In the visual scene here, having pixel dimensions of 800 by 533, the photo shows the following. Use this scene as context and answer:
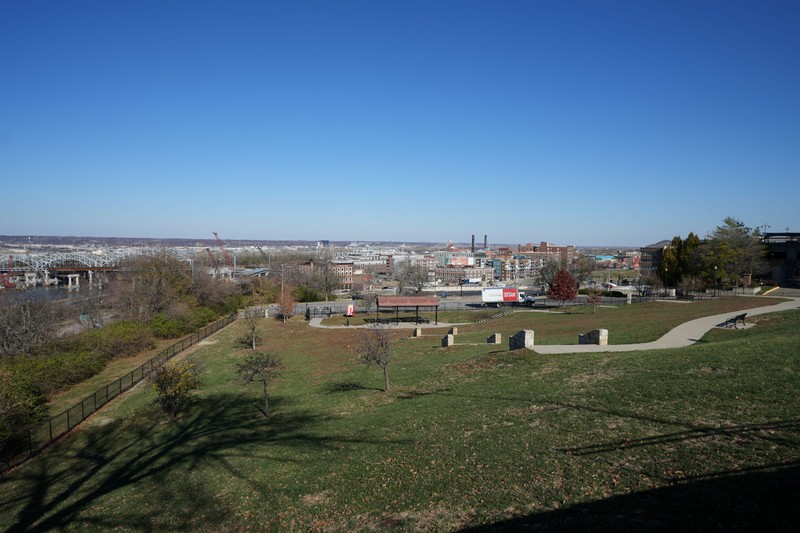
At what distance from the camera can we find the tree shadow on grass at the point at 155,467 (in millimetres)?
10914

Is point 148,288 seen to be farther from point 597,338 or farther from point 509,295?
point 597,338

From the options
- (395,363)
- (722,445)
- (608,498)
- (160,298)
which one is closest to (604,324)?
(395,363)

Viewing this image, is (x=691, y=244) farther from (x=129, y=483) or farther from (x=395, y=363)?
(x=129, y=483)

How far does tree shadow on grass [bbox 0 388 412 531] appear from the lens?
10914mm

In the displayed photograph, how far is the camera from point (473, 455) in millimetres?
11188

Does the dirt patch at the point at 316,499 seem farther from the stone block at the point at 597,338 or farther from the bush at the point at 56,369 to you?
the bush at the point at 56,369

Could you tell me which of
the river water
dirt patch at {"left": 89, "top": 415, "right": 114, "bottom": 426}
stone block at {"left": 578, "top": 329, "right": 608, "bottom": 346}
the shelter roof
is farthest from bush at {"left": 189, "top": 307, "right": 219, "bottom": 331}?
stone block at {"left": 578, "top": 329, "right": 608, "bottom": 346}

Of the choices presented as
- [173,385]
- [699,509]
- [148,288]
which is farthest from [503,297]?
[699,509]

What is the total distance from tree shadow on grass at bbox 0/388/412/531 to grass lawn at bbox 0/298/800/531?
0.07 metres

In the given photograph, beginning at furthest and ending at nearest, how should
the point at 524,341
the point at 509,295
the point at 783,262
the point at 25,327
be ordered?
the point at 783,262, the point at 509,295, the point at 25,327, the point at 524,341

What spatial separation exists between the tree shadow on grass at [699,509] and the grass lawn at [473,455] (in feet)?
0.10

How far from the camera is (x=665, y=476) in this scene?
888 centimetres

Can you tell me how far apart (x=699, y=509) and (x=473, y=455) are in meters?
4.70

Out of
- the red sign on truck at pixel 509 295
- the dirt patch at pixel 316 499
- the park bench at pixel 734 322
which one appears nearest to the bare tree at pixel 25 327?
the dirt patch at pixel 316 499
